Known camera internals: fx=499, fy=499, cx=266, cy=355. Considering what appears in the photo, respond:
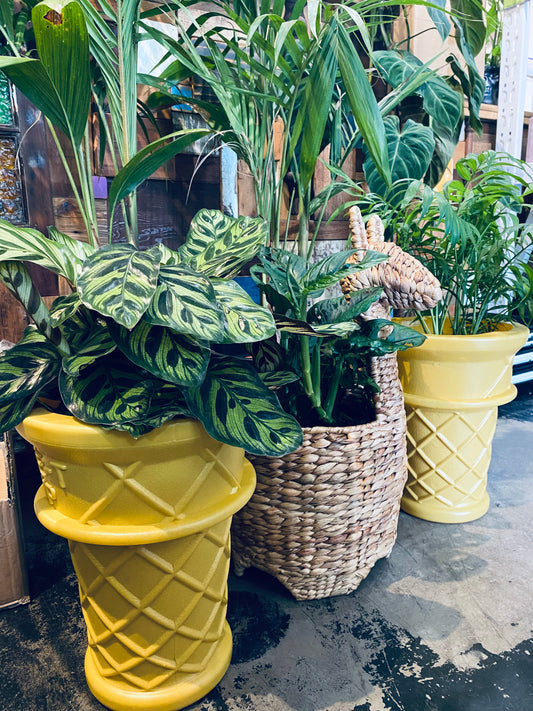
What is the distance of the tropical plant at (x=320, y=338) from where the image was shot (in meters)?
0.78

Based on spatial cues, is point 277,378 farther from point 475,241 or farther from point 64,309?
point 475,241

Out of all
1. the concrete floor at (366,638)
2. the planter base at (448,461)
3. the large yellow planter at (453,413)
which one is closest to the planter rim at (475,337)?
the large yellow planter at (453,413)

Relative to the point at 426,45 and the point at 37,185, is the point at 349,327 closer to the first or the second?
the point at 37,185

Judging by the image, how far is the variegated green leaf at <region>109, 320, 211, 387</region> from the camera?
56 centimetres

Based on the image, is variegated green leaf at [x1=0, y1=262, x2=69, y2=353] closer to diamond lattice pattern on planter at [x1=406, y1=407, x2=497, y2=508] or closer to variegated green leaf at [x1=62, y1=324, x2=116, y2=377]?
variegated green leaf at [x1=62, y1=324, x2=116, y2=377]

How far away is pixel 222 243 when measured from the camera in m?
0.75

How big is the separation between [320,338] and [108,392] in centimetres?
44

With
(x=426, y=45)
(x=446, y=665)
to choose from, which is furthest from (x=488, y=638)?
(x=426, y=45)

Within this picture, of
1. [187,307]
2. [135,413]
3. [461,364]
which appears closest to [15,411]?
[135,413]

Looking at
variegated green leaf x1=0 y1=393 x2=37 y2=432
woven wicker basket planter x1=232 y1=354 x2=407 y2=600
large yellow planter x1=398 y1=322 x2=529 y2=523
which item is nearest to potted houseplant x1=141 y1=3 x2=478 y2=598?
woven wicker basket planter x1=232 y1=354 x2=407 y2=600

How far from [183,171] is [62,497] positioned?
1078 millimetres

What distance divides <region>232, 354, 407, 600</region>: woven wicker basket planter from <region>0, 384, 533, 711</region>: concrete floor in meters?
0.07

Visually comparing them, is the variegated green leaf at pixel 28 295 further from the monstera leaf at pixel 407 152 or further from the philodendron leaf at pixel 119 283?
the monstera leaf at pixel 407 152

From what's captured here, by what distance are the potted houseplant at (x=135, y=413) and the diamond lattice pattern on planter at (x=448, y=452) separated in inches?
24.1
